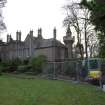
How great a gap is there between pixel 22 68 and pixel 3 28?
8362 millimetres

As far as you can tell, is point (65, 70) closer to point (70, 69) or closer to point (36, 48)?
point (70, 69)

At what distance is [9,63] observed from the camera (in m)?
62.6

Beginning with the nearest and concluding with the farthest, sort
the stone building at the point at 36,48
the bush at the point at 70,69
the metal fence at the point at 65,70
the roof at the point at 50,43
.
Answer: the metal fence at the point at 65,70 → the bush at the point at 70,69 → the stone building at the point at 36,48 → the roof at the point at 50,43

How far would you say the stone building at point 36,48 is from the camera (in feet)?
245

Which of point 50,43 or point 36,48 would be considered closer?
point 50,43

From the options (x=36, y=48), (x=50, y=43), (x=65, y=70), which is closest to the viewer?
(x=65, y=70)

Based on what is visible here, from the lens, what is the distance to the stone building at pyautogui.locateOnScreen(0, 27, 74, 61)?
74625 mm

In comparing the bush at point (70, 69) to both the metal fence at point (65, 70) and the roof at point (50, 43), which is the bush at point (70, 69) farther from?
the roof at point (50, 43)

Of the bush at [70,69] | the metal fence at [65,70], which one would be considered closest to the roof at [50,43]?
the metal fence at [65,70]

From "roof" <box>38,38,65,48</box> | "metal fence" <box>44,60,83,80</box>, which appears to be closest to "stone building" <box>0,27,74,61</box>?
"roof" <box>38,38,65,48</box>

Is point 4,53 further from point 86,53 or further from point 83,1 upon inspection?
point 83,1

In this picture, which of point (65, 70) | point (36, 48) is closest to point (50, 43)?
point (36, 48)

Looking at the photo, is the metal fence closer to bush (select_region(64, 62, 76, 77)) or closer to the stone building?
bush (select_region(64, 62, 76, 77))

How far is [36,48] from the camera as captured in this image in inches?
3142
